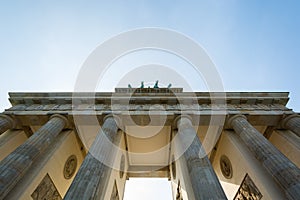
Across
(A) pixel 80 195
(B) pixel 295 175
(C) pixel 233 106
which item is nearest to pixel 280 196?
(B) pixel 295 175

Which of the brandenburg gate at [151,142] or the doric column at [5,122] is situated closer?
the brandenburg gate at [151,142]

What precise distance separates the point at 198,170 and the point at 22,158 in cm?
872

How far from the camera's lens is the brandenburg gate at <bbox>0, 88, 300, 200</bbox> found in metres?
8.37

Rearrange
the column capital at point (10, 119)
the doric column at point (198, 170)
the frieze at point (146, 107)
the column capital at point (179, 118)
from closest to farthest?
1. the doric column at point (198, 170)
2. the column capital at point (10, 119)
3. the column capital at point (179, 118)
4. the frieze at point (146, 107)

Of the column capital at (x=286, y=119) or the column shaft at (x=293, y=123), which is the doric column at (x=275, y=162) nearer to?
the column shaft at (x=293, y=123)

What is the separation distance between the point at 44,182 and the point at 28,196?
4.39 feet

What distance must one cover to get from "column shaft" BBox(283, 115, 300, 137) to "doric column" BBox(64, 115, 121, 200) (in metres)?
12.1

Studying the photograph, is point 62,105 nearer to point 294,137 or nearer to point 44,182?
point 44,182

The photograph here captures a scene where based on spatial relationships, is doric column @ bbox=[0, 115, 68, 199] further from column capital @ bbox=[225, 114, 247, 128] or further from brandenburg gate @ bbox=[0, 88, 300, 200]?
column capital @ bbox=[225, 114, 247, 128]

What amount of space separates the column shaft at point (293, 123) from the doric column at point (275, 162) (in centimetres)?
338

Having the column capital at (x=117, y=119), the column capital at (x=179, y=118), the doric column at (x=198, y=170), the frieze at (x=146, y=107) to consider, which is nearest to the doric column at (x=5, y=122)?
the frieze at (x=146, y=107)

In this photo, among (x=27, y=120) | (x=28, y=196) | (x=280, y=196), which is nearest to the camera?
(x=280, y=196)

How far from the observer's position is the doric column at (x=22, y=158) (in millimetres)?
7655

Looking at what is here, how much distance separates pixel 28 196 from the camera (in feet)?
29.4
